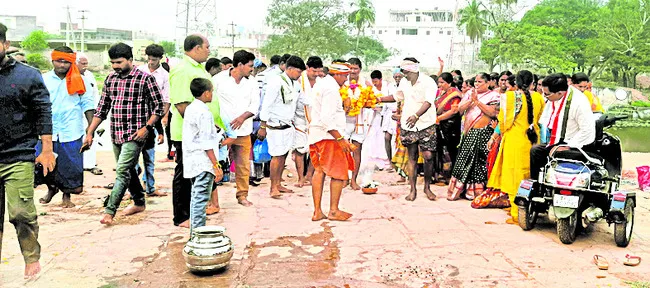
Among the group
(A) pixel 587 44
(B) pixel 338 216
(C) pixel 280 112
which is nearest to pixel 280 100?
(C) pixel 280 112

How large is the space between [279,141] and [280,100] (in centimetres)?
54

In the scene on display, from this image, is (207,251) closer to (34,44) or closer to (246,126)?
(246,126)

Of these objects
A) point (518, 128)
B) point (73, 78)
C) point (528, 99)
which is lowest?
point (518, 128)

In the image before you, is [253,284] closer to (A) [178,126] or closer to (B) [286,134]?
(A) [178,126]

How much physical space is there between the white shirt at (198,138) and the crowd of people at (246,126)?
1 centimetres

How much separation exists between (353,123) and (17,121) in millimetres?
4545

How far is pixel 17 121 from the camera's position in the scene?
417 centimetres

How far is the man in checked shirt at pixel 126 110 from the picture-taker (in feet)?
19.3

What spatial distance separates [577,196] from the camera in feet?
17.0

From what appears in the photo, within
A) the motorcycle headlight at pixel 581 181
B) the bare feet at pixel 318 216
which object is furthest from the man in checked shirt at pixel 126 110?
the motorcycle headlight at pixel 581 181

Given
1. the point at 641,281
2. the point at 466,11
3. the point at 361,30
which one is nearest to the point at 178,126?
the point at 641,281

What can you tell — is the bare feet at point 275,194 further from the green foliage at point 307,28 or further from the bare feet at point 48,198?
the green foliage at point 307,28

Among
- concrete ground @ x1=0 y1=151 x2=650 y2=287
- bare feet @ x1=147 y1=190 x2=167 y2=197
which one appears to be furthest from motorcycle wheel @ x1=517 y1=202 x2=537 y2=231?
bare feet @ x1=147 y1=190 x2=167 y2=197

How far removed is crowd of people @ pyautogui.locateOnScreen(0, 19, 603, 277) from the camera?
4.31m
